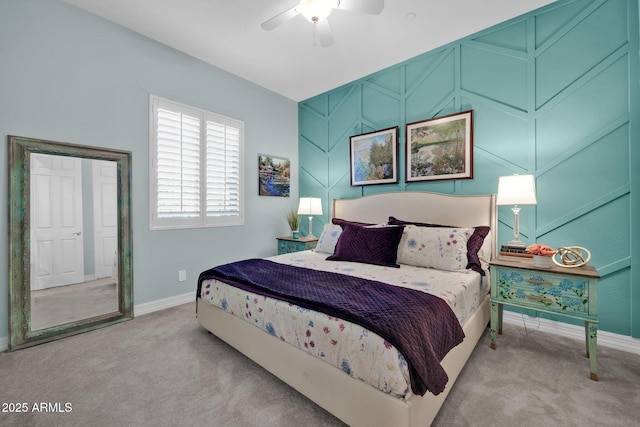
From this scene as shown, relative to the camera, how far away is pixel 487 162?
9.55 feet

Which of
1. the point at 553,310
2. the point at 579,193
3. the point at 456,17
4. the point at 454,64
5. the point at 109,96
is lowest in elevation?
the point at 553,310

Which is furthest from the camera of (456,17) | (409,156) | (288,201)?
(288,201)

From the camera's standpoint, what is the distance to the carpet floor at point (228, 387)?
5.00ft

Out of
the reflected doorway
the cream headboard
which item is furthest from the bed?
the reflected doorway

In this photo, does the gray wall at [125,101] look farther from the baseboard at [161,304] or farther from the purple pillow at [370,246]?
the purple pillow at [370,246]

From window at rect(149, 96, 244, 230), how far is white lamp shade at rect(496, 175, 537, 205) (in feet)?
10.4

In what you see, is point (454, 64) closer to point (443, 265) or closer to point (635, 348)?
point (443, 265)

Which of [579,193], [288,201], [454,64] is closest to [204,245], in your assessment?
[288,201]

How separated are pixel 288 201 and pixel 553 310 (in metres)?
3.58

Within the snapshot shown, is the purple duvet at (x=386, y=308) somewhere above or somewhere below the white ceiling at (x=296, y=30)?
below

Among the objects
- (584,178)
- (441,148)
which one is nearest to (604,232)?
(584,178)

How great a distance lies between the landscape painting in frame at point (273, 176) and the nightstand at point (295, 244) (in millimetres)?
779

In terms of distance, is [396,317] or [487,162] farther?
[487,162]

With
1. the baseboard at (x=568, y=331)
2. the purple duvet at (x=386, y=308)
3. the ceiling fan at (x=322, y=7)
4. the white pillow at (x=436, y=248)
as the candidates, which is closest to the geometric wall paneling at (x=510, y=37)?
the ceiling fan at (x=322, y=7)
